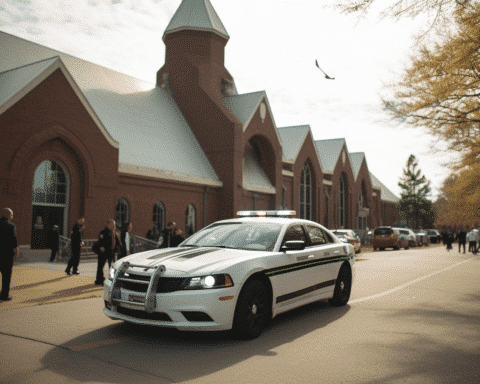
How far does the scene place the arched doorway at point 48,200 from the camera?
19297 mm

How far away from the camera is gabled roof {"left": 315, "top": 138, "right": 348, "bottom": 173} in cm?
4919

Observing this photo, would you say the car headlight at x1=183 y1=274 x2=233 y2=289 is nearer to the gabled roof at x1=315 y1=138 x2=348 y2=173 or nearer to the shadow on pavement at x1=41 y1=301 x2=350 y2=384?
the shadow on pavement at x1=41 y1=301 x2=350 y2=384

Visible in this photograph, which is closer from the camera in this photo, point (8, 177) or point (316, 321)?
point (316, 321)

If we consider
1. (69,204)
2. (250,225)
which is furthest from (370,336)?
(69,204)

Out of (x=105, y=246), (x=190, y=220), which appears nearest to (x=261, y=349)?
(x=105, y=246)

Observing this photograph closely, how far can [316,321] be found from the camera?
23.3 feet

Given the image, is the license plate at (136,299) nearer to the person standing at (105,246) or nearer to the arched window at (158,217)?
the person standing at (105,246)

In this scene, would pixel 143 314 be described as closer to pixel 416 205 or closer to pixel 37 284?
pixel 37 284

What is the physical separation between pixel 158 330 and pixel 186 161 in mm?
22354

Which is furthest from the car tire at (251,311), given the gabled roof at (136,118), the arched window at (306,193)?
the arched window at (306,193)

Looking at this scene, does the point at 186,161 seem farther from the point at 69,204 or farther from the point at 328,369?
the point at 328,369

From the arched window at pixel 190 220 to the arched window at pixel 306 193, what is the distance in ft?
48.5

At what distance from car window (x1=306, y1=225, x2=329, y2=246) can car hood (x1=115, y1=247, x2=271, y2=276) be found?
1.69 metres

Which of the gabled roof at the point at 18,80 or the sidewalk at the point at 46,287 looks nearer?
the sidewalk at the point at 46,287
